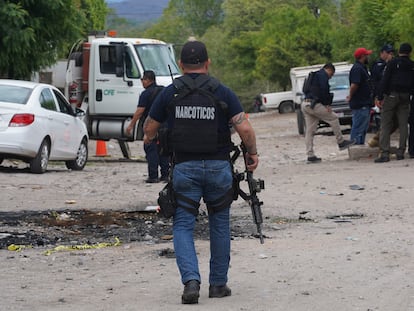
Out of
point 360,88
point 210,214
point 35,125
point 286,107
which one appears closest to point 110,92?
point 35,125

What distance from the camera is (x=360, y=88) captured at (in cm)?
1853

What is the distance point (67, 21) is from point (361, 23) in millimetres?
8358

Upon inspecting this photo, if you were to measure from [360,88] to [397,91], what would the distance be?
1556 mm

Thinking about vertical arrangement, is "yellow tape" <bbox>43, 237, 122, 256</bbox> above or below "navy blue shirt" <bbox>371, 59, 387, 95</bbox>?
below

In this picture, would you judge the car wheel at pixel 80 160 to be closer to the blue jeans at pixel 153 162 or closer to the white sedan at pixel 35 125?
→ the white sedan at pixel 35 125

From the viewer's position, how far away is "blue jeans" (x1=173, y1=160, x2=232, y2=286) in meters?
7.26

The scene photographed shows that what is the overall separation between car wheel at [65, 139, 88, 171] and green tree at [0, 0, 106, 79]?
472 cm

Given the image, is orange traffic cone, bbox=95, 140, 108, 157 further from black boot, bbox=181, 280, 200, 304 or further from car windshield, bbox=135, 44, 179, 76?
black boot, bbox=181, 280, 200, 304

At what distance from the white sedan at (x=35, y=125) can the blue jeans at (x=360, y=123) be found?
5.36m

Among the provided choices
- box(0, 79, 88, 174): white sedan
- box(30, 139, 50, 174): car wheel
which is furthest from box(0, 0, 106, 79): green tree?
box(30, 139, 50, 174): car wheel

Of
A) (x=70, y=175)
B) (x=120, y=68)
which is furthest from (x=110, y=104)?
(x=70, y=175)

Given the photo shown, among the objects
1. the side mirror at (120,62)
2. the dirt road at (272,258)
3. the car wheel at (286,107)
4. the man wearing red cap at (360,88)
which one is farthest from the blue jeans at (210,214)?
the car wheel at (286,107)

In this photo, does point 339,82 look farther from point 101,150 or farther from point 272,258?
point 272,258

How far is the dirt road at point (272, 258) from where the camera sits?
24.0ft
